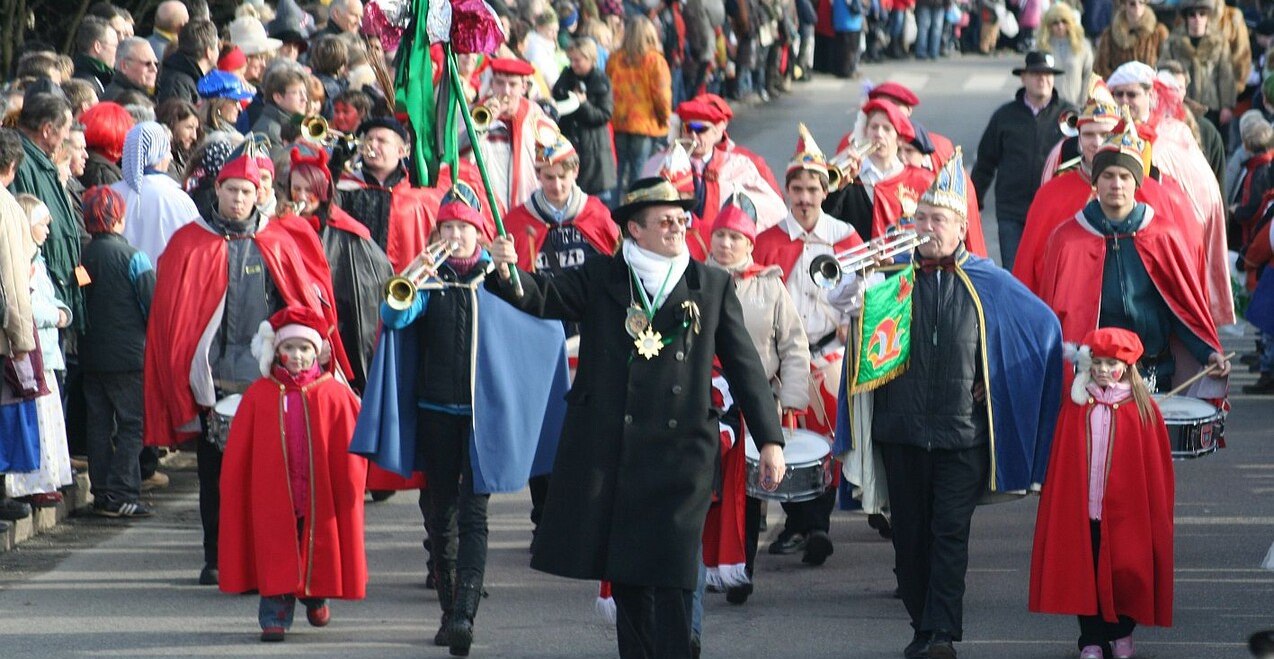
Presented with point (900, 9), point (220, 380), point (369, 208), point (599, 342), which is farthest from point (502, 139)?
point (900, 9)

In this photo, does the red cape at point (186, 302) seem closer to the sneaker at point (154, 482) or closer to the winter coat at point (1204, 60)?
the sneaker at point (154, 482)

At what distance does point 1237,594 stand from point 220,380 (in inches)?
181

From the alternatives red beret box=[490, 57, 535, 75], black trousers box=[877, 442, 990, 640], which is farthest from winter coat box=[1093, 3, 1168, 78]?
black trousers box=[877, 442, 990, 640]

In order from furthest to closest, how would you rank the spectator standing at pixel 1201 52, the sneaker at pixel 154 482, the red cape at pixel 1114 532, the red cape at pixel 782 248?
the spectator standing at pixel 1201 52, the sneaker at pixel 154 482, the red cape at pixel 782 248, the red cape at pixel 1114 532

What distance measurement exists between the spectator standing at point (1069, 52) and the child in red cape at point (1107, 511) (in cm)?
790

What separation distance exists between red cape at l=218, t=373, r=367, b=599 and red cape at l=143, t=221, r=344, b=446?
83cm

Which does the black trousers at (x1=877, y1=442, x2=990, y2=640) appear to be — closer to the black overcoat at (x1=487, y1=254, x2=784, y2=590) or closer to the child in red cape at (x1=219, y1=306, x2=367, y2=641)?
the black overcoat at (x1=487, y1=254, x2=784, y2=590)

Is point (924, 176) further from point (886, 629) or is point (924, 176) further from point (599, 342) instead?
point (599, 342)

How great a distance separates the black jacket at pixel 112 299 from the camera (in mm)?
11469

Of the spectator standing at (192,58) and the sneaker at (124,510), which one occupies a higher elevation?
the spectator standing at (192,58)

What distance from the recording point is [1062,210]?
1185 cm

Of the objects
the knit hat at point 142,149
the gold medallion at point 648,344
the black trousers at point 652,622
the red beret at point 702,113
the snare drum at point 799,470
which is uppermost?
the knit hat at point 142,149

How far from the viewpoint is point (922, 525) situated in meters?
9.28

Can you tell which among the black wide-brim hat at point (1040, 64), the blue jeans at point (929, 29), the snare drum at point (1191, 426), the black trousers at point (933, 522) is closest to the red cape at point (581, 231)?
the black trousers at point (933, 522)
